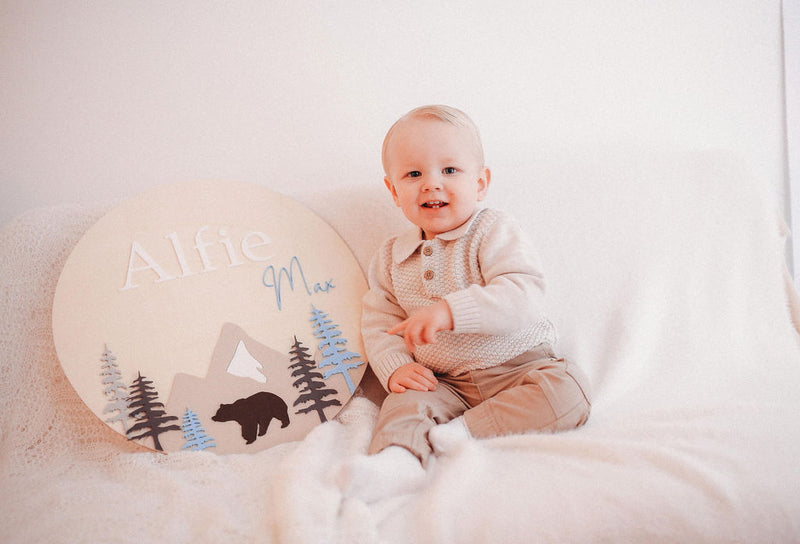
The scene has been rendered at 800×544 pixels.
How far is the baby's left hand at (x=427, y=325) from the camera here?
0.77 m

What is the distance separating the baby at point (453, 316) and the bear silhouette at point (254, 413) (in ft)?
0.63

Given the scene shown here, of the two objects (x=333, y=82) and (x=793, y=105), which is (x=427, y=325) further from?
(x=793, y=105)

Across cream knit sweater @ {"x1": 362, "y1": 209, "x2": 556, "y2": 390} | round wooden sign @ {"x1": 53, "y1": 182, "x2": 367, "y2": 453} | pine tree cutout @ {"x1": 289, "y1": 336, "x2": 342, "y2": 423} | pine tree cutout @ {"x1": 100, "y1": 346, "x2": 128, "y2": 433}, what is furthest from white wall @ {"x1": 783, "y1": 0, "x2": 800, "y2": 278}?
pine tree cutout @ {"x1": 100, "y1": 346, "x2": 128, "y2": 433}

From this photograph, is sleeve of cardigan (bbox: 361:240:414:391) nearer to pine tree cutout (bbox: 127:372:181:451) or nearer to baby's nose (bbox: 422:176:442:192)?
baby's nose (bbox: 422:176:442:192)

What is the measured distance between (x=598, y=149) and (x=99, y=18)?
122 cm

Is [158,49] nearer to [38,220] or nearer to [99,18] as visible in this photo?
[99,18]

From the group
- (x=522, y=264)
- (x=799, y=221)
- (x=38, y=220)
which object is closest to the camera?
(x=522, y=264)

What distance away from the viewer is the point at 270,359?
3.09ft

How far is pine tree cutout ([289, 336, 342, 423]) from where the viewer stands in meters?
0.92

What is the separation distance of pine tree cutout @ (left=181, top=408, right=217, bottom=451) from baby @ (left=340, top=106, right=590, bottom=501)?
1.03 feet

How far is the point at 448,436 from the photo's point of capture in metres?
0.77

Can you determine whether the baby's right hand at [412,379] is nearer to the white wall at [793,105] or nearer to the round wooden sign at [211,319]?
the round wooden sign at [211,319]

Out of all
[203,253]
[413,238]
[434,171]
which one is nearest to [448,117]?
[434,171]

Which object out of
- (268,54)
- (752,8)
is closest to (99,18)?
(268,54)
